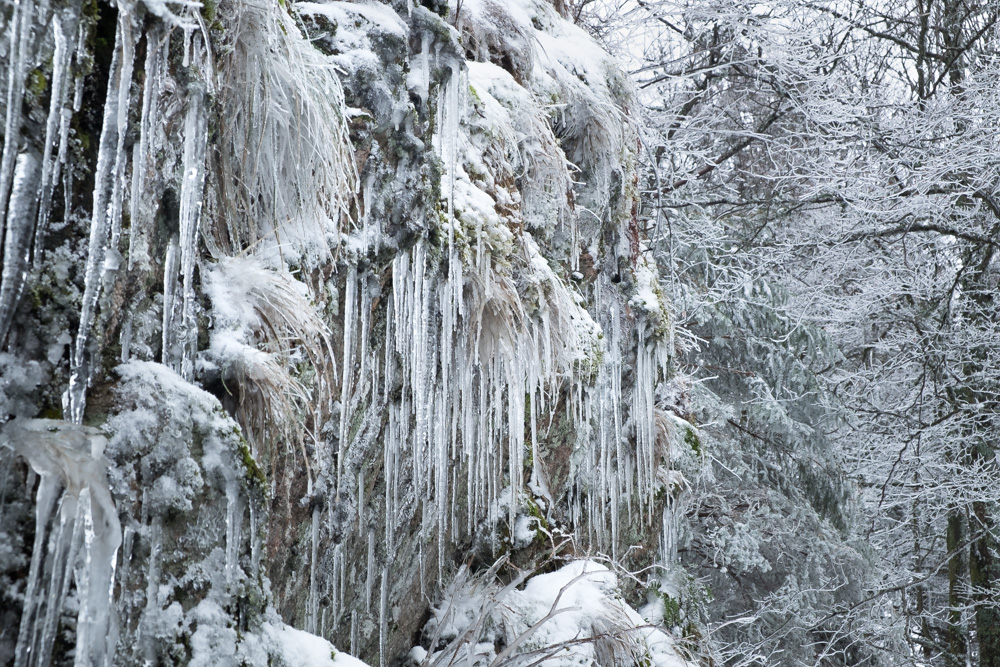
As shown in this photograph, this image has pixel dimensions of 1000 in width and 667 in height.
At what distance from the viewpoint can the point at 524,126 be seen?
3557 mm

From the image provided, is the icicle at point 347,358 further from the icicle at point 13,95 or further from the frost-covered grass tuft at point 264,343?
the icicle at point 13,95

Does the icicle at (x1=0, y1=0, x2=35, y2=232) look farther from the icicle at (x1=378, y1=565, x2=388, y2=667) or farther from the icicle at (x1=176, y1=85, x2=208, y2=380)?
the icicle at (x1=378, y1=565, x2=388, y2=667)

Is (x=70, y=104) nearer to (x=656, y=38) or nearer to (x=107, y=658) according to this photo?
(x=107, y=658)

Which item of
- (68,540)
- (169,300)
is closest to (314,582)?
(169,300)

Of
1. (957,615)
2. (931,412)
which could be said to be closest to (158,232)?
(931,412)

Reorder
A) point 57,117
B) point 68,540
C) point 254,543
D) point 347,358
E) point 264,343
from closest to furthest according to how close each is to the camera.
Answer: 1. point 68,540
2. point 57,117
3. point 254,543
4. point 264,343
5. point 347,358

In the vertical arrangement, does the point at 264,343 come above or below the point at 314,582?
above

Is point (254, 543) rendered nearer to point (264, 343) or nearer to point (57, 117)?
point (264, 343)

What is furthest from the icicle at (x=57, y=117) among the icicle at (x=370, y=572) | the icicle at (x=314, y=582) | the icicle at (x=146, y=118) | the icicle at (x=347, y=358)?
the icicle at (x=370, y=572)

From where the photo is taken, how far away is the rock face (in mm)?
1300

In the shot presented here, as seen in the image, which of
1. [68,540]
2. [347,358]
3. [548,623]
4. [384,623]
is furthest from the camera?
→ [548,623]

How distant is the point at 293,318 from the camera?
2020mm

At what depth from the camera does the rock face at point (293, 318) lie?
1300mm

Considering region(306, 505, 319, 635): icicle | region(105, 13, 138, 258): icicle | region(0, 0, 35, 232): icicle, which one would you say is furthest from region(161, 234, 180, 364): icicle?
region(306, 505, 319, 635): icicle
